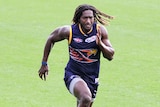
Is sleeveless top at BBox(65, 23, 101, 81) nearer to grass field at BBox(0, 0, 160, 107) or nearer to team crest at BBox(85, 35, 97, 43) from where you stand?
team crest at BBox(85, 35, 97, 43)

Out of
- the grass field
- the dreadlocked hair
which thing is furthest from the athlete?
the grass field

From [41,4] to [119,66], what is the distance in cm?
1068

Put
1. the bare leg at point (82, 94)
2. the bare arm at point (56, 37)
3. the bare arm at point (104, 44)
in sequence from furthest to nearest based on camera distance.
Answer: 1. the bare arm at point (56, 37)
2. the bare arm at point (104, 44)
3. the bare leg at point (82, 94)

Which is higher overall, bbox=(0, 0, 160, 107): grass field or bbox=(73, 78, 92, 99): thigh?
bbox=(73, 78, 92, 99): thigh

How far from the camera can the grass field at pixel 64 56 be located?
11461mm

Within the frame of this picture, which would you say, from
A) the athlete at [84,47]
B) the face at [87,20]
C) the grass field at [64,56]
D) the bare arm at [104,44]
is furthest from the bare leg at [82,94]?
the grass field at [64,56]

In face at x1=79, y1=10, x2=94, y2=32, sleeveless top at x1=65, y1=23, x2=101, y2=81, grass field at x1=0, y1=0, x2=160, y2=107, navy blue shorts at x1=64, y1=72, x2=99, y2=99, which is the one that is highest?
face at x1=79, y1=10, x2=94, y2=32

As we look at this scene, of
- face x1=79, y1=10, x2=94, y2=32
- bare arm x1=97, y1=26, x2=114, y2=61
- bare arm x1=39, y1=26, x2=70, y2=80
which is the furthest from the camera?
bare arm x1=39, y1=26, x2=70, y2=80

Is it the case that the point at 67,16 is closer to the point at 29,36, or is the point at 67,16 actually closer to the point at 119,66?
the point at 29,36

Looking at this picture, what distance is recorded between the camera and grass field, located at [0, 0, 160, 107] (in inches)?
451

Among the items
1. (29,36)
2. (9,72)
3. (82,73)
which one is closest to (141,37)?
(29,36)

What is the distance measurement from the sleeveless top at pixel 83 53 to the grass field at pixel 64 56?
7.09 ft

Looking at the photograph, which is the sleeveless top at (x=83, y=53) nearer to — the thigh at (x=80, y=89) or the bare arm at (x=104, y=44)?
the bare arm at (x=104, y=44)

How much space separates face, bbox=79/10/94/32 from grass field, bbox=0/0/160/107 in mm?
2650
